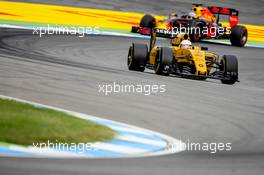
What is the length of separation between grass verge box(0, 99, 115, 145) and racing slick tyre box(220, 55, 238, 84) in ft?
23.2

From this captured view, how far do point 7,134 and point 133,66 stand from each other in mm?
9420

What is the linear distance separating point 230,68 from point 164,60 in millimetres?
1436

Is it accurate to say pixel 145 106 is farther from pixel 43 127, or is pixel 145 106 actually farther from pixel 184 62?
pixel 184 62

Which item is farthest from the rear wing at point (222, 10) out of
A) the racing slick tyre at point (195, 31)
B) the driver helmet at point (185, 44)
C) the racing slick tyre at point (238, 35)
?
the driver helmet at point (185, 44)

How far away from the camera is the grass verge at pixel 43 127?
821 cm

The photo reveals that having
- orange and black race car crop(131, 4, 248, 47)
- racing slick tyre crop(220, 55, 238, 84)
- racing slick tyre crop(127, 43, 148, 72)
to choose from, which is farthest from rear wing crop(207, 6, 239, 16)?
racing slick tyre crop(220, 55, 238, 84)

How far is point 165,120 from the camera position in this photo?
10438mm

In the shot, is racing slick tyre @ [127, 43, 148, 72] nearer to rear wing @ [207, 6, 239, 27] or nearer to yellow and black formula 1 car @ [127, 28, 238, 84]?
yellow and black formula 1 car @ [127, 28, 238, 84]

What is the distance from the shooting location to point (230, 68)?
1644 cm

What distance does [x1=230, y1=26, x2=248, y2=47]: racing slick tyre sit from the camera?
88.2ft

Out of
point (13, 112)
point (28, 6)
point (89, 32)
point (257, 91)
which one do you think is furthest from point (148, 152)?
point (28, 6)

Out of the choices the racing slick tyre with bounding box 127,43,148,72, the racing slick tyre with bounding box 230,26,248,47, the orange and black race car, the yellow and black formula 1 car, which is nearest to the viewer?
the yellow and black formula 1 car

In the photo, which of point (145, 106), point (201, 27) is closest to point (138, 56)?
point (145, 106)

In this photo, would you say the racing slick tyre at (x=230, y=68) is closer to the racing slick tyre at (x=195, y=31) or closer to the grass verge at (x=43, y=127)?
the grass verge at (x=43, y=127)
